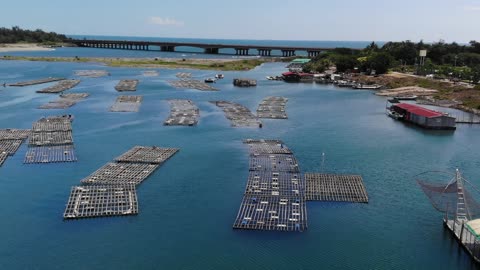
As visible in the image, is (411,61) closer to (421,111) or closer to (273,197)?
(421,111)

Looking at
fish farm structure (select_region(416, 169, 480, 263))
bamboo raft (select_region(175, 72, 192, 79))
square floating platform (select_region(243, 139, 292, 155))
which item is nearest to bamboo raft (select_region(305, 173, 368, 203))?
fish farm structure (select_region(416, 169, 480, 263))

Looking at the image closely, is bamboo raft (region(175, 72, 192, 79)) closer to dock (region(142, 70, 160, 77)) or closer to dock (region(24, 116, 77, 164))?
dock (region(142, 70, 160, 77))

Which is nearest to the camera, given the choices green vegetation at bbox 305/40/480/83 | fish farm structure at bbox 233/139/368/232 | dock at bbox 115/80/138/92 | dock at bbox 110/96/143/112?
fish farm structure at bbox 233/139/368/232

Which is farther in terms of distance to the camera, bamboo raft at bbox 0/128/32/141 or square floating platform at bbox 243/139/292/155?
bamboo raft at bbox 0/128/32/141

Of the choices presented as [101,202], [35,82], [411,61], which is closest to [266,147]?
[101,202]

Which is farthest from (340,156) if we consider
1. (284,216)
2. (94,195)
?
(94,195)
